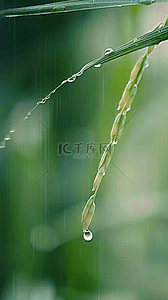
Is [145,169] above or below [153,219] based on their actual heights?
above

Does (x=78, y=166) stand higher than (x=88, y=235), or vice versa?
(x=78, y=166)

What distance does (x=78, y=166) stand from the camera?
0.69m

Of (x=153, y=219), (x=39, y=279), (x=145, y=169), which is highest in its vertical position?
(x=145, y=169)

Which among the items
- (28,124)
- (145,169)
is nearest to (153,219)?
(145,169)

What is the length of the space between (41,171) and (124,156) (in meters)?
0.20

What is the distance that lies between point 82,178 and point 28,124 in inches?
7.1

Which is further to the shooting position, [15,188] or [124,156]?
[15,188]

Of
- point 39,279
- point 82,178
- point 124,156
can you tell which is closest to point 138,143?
point 124,156

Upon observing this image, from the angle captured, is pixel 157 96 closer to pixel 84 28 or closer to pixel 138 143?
pixel 138 143

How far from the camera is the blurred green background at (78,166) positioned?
637mm

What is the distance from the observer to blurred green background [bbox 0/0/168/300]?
64cm

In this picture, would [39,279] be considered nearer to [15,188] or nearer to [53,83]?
[15,188]

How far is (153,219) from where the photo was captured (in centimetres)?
63

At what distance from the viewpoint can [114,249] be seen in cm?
67
